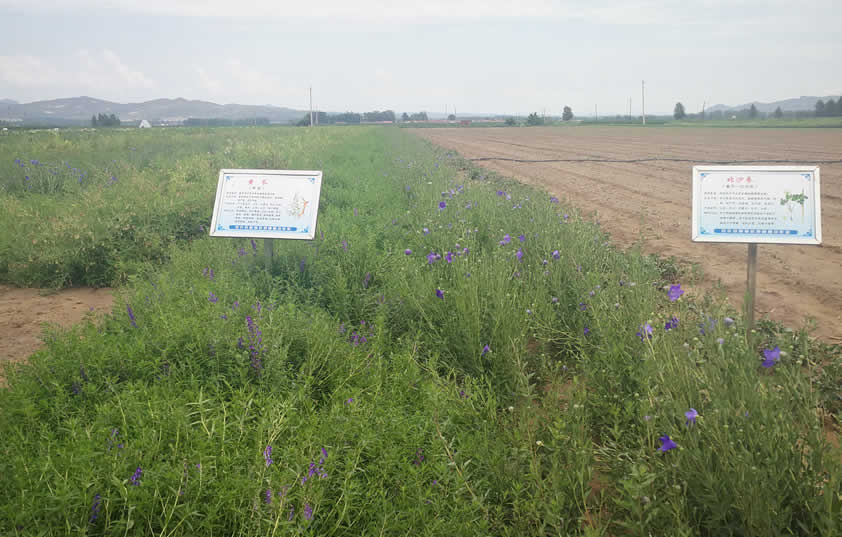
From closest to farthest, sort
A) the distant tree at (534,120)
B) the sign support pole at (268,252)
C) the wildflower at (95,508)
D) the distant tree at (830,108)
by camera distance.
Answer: the wildflower at (95,508) < the sign support pole at (268,252) < the distant tree at (830,108) < the distant tree at (534,120)

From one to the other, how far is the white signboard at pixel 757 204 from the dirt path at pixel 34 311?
4.21m

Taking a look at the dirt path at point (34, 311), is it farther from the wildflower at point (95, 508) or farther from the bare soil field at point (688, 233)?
the bare soil field at point (688, 233)

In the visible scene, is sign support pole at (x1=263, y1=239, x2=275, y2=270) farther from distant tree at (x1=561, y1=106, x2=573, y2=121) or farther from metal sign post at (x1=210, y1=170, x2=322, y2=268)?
distant tree at (x1=561, y1=106, x2=573, y2=121)

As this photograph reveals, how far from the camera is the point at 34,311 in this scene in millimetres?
5039

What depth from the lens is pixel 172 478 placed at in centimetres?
198

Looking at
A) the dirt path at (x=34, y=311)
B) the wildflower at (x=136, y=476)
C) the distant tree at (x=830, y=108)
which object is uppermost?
the distant tree at (x=830, y=108)

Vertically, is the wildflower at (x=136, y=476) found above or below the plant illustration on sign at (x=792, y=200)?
below

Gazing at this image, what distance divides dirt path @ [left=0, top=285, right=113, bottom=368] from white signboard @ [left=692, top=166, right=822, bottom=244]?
421 cm

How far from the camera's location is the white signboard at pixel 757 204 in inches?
133

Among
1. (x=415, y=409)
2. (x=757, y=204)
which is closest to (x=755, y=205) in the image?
(x=757, y=204)

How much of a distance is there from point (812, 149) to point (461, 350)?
22967 mm

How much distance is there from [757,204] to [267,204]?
3.30m


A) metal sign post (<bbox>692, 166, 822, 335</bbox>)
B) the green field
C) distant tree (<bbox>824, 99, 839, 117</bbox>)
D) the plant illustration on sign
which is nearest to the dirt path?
the green field

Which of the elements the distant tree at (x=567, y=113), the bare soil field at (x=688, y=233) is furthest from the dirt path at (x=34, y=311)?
the distant tree at (x=567, y=113)
